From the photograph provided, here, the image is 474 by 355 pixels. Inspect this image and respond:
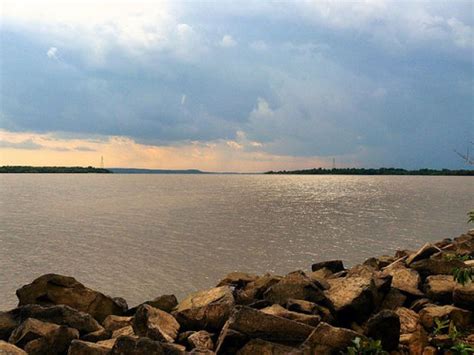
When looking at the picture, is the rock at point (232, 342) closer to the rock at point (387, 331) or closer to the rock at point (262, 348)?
the rock at point (262, 348)

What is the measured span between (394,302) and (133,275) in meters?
14.8

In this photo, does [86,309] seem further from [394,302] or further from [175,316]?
[394,302]

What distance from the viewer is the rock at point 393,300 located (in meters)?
Answer: 12.0

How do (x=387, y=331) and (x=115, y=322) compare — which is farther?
(x=115, y=322)

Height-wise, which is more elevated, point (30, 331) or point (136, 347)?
point (136, 347)

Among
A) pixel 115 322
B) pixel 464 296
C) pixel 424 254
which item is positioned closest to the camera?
pixel 464 296

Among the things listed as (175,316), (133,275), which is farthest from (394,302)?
(133,275)

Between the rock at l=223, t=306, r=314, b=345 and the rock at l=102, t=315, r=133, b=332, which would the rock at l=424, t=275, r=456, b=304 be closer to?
the rock at l=223, t=306, r=314, b=345

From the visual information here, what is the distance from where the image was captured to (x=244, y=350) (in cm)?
891

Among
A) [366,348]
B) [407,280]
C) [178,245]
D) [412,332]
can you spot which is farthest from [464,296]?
[178,245]

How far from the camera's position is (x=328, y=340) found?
8766mm

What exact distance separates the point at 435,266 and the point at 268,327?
8.13m

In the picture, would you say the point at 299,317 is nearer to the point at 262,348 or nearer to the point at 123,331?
the point at 262,348

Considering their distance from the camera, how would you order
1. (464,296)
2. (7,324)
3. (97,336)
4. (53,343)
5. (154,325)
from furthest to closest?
(7,324)
(97,336)
(464,296)
(154,325)
(53,343)
